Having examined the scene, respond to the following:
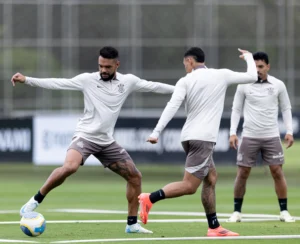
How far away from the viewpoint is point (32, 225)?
12.7 meters

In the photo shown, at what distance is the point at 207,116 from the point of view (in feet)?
41.8

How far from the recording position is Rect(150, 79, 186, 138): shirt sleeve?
487 inches

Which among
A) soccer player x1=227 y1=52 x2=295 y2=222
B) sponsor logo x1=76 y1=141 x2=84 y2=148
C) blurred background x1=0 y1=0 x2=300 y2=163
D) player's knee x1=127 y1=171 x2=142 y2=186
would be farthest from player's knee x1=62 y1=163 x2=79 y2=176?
blurred background x1=0 y1=0 x2=300 y2=163

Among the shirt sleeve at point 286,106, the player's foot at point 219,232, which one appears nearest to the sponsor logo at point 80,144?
the player's foot at point 219,232

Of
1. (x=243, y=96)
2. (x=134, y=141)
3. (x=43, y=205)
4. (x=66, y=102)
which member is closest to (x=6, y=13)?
(x=66, y=102)

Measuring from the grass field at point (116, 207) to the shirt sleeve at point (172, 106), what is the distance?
1.33 m

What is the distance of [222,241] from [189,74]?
6.67 ft

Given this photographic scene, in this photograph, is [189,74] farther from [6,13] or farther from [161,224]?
[6,13]

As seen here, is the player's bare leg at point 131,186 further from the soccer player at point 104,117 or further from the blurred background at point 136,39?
the blurred background at point 136,39

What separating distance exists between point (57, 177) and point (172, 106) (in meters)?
1.65

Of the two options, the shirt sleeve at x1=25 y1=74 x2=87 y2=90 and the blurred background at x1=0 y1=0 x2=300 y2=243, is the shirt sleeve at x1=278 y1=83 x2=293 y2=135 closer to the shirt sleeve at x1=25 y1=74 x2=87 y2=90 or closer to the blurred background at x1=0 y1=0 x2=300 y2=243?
the shirt sleeve at x1=25 y1=74 x2=87 y2=90

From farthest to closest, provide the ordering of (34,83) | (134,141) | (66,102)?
(66,102) < (134,141) < (34,83)

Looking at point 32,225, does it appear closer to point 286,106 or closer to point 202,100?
point 202,100

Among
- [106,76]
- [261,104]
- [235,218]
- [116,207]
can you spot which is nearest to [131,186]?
[106,76]
